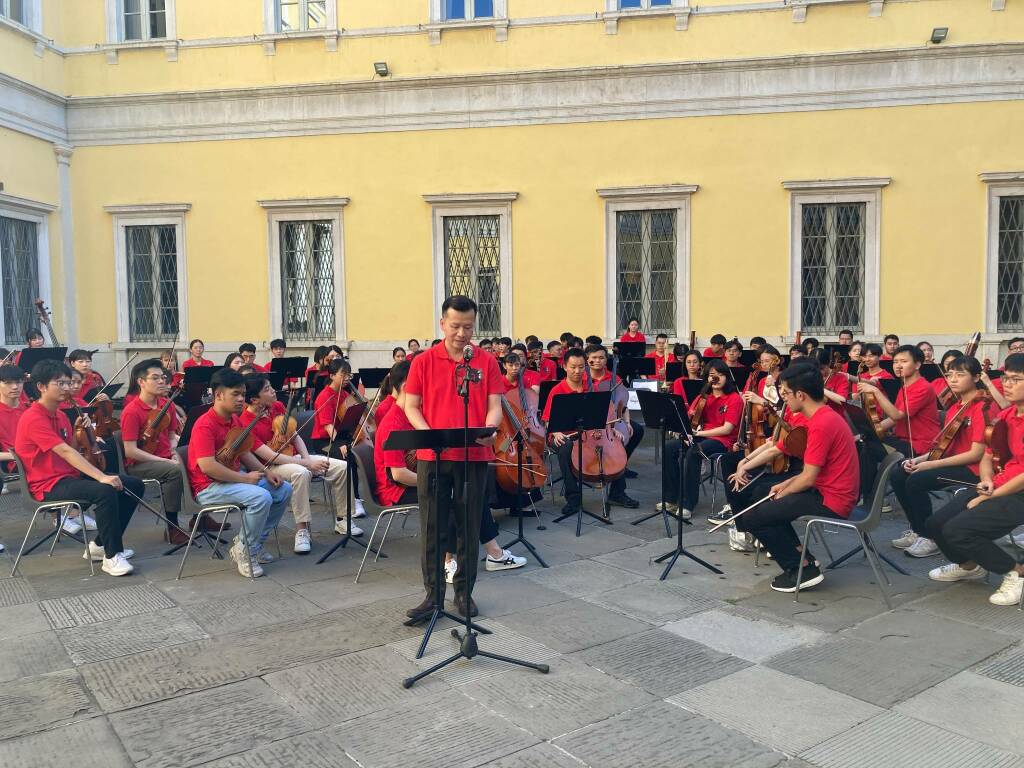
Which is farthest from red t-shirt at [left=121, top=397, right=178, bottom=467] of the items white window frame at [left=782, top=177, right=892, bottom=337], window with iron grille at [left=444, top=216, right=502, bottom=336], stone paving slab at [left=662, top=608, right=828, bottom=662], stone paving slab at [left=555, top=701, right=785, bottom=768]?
white window frame at [left=782, top=177, right=892, bottom=337]

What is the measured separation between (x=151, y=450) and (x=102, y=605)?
221 centimetres

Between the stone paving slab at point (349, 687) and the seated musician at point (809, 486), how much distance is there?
2.71 meters

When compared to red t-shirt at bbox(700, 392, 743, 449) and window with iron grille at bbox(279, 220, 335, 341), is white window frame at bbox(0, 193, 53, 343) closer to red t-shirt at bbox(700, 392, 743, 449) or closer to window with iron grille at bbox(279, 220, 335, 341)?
window with iron grille at bbox(279, 220, 335, 341)

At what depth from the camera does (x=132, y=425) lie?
7.53 m

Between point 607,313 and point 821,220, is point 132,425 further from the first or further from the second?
point 821,220

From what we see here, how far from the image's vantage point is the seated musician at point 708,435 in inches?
315

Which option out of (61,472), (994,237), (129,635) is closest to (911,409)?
(129,635)

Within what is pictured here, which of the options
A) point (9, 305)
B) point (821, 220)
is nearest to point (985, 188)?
point (821, 220)

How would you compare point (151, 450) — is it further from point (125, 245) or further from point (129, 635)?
point (125, 245)

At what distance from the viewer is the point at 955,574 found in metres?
6.03

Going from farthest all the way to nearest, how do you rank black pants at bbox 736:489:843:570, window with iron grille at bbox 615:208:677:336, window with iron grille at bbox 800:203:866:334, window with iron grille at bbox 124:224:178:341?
window with iron grille at bbox 124:224:178:341 → window with iron grille at bbox 615:208:677:336 → window with iron grille at bbox 800:203:866:334 → black pants at bbox 736:489:843:570

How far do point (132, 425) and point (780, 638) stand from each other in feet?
18.9

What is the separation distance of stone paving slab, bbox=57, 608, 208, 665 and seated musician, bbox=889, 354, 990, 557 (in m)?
5.31

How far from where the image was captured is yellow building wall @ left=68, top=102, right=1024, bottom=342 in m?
14.4
